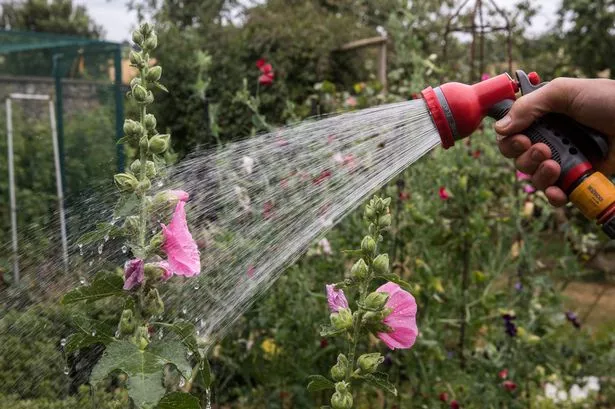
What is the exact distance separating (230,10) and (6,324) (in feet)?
34.4

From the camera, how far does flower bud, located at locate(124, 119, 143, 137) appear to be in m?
0.83

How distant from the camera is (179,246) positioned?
819 mm

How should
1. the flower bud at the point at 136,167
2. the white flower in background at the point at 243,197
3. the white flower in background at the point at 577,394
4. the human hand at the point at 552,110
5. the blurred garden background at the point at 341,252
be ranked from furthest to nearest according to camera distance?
the white flower in background at the point at 577,394, the white flower in background at the point at 243,197, the human hand at the point at 552,110, the blurred garden background at the point at 341,252, the flower bud at the point at 136,167

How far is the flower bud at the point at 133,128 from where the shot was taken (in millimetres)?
826

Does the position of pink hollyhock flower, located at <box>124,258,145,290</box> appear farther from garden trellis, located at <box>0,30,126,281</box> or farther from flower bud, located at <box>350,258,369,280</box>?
garden trellis, located at <box>0,30,126,281</box>

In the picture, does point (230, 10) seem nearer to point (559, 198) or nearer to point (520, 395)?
point (520, 395)

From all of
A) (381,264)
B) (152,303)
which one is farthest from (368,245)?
(152,303)

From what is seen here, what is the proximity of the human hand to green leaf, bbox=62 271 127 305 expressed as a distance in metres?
0.71

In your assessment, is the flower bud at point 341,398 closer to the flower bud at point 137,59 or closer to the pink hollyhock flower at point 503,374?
the flower bud at point 137,59

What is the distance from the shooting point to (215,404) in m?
2.41

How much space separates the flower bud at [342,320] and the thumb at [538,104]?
1.80 ft

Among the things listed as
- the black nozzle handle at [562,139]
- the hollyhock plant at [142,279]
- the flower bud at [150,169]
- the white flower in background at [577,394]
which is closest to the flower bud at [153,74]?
the hollyhock plant at [142,279]

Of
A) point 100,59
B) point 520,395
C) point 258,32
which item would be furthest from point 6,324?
point 258,32

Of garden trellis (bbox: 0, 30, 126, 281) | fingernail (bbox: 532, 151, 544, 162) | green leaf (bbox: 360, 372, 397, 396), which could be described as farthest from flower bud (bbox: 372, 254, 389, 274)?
garden trellis (bbox: 0, 30, 126, 281)
